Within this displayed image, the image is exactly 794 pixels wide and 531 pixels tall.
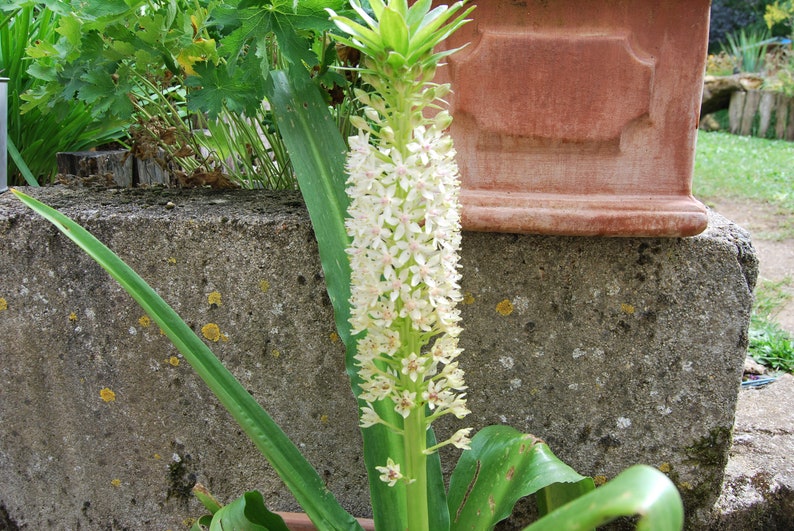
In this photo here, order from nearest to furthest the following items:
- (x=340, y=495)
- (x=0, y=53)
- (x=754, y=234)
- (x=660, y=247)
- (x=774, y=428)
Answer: (x=660, y=247)
(x=340, y=495)
(x=774, y=428)
(x=0, y=53)
(x=754, y=234)

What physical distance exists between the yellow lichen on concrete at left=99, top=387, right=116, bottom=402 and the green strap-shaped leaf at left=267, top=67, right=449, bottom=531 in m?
0.53

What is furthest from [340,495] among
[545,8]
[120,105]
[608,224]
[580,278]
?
[545,8]

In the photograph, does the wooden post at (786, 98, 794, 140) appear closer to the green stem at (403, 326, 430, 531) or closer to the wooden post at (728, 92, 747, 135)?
the wooden post at (728, 92, 747, 135)

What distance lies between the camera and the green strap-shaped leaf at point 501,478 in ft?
3.51

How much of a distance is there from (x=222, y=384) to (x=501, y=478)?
18.2 inches

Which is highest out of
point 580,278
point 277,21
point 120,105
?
point 277,21

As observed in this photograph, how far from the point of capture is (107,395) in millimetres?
1356

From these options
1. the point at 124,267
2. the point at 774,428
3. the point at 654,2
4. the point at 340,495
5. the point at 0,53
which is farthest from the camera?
the point at 0,53

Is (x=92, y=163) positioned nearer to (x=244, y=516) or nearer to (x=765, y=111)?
(x=244, y=516)

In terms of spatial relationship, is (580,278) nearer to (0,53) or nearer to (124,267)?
(124,267)

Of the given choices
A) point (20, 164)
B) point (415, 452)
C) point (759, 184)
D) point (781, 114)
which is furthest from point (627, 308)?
point (781, 114)

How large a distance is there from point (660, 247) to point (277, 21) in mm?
758

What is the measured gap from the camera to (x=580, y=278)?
1268 millimetres

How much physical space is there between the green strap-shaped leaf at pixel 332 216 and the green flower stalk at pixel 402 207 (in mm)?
213
